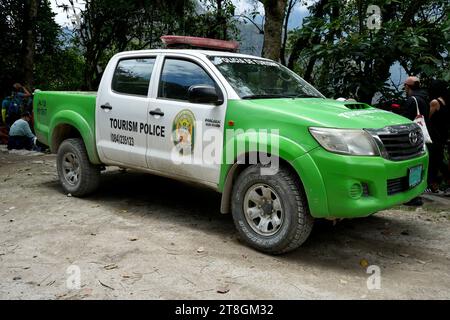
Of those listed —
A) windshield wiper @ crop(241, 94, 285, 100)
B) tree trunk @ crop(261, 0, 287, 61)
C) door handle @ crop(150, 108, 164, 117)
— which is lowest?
door handle @ crop(150, 108, 164, 117)

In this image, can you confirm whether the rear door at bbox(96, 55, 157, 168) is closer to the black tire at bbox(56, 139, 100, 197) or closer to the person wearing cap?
the black tire at bbox(56, 139, 100, 197)

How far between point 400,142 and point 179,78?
7.70 ft

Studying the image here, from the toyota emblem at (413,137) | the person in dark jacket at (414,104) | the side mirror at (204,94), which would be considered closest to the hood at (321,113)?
the toyota emblem at (413,137)

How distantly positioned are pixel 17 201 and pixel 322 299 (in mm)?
4390

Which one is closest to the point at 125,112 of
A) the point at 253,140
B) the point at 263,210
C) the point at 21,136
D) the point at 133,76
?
the point at 133,76

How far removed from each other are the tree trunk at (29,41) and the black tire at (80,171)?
27.8 ft

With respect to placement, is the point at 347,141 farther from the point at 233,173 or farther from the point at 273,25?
the point at 273,25

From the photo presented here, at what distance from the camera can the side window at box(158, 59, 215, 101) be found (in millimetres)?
4801

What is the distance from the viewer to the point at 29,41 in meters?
13.5

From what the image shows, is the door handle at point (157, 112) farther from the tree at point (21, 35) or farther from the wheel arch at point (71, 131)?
the tree at point (21, 35)

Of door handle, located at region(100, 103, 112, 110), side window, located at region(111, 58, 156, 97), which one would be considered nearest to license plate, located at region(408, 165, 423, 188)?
side window, located at region(111, 58, 156, 97)

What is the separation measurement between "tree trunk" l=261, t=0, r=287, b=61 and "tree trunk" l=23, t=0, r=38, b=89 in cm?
822

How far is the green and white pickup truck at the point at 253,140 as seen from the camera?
3.78 metres
